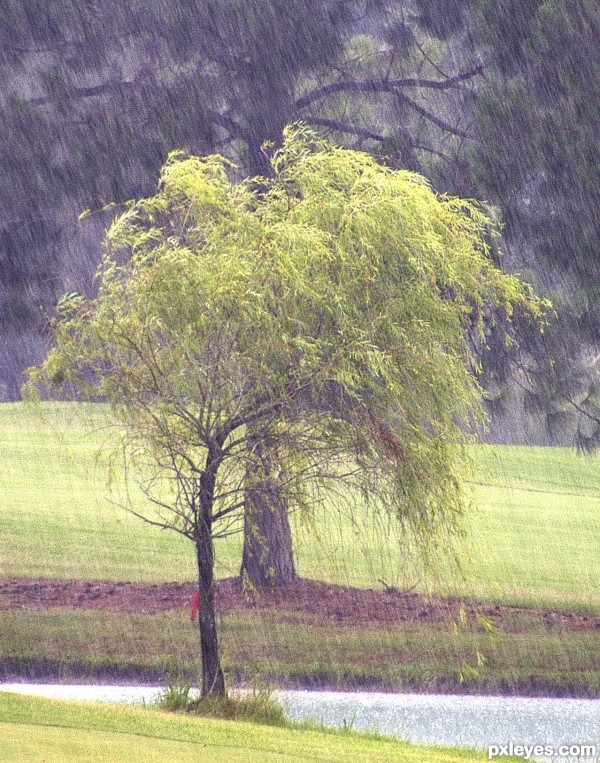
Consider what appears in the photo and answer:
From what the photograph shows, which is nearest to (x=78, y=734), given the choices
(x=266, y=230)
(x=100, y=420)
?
(x=266, y=230)

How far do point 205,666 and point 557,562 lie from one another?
461 inches

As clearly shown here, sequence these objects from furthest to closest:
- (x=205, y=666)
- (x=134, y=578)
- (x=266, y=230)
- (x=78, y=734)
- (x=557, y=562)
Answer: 1. (x=557, y=562)
2. (x=134, y=578)
3. (x=205, y=666)
4. (x=266, y=230)
5. (x=78, y=734)

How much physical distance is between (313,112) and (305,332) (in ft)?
27.3

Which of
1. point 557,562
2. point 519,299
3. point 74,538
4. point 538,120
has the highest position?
point 538,120

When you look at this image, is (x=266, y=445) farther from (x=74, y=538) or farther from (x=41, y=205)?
(x=74, y=538)

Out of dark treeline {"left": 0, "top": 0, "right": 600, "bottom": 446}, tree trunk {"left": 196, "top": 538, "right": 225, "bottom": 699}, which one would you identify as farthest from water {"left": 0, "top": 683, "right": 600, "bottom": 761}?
dark treeline {"left": 0, "top": 0, "right": 600, "bottom": 446}

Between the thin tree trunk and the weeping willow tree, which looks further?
the thin tree trunk

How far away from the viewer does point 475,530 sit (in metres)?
24.9

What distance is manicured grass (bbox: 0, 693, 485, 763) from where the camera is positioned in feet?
28.5

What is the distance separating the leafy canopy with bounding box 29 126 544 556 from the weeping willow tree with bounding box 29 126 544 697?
2 centimetres

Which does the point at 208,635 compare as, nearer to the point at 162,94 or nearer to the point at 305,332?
the point at 305,332

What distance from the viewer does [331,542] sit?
78.1ft

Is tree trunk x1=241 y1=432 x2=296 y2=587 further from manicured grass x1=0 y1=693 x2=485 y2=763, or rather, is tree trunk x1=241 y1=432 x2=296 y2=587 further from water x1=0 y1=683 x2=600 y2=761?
manicured grass x1=0 y1=693 x2=485 y2=763

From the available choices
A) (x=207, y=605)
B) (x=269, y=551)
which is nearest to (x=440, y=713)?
(x=207, y=605)
